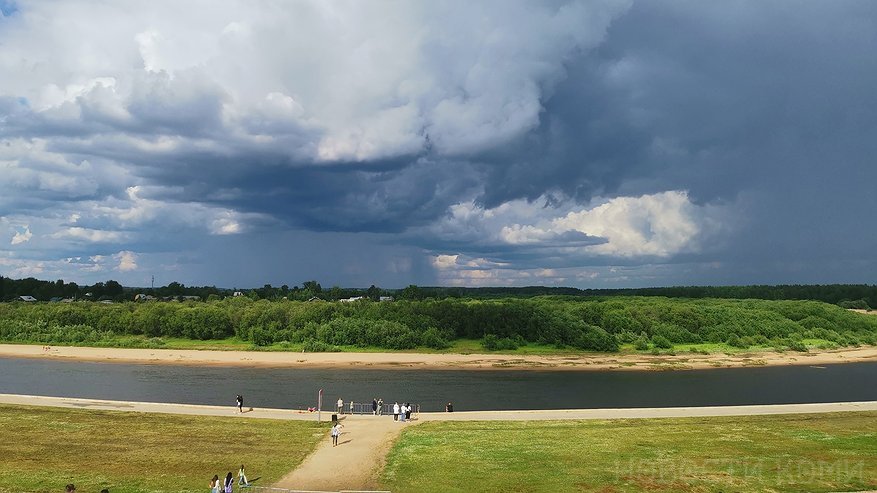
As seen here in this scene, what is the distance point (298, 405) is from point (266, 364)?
45825 mm

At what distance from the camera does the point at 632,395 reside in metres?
79.4

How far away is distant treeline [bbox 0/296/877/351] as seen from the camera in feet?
440

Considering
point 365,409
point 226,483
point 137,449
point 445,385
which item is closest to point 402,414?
point 365,409

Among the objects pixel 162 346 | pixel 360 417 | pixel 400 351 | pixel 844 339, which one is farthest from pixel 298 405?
pixel 844 339

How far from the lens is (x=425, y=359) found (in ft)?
381

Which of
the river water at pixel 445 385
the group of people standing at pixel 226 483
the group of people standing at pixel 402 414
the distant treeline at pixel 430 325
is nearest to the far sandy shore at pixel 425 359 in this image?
the river water at pixel 445 385

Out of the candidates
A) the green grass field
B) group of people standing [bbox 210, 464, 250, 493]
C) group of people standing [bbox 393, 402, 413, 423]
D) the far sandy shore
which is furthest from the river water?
group of people standing [bbox 210, 464, 250, 493]

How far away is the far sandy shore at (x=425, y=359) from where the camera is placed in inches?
4348

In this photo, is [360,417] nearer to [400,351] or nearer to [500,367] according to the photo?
[500,367]

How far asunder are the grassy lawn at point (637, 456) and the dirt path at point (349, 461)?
1.39 m

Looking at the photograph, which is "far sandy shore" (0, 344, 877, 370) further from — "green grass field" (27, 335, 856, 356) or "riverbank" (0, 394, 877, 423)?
"riverbank" (0, 394, 877, 423)

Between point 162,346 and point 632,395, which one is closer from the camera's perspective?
point 632,395

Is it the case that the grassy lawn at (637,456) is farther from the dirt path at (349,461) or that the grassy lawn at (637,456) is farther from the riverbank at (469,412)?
the riverbank at (469,412)

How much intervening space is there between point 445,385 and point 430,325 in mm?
52939
